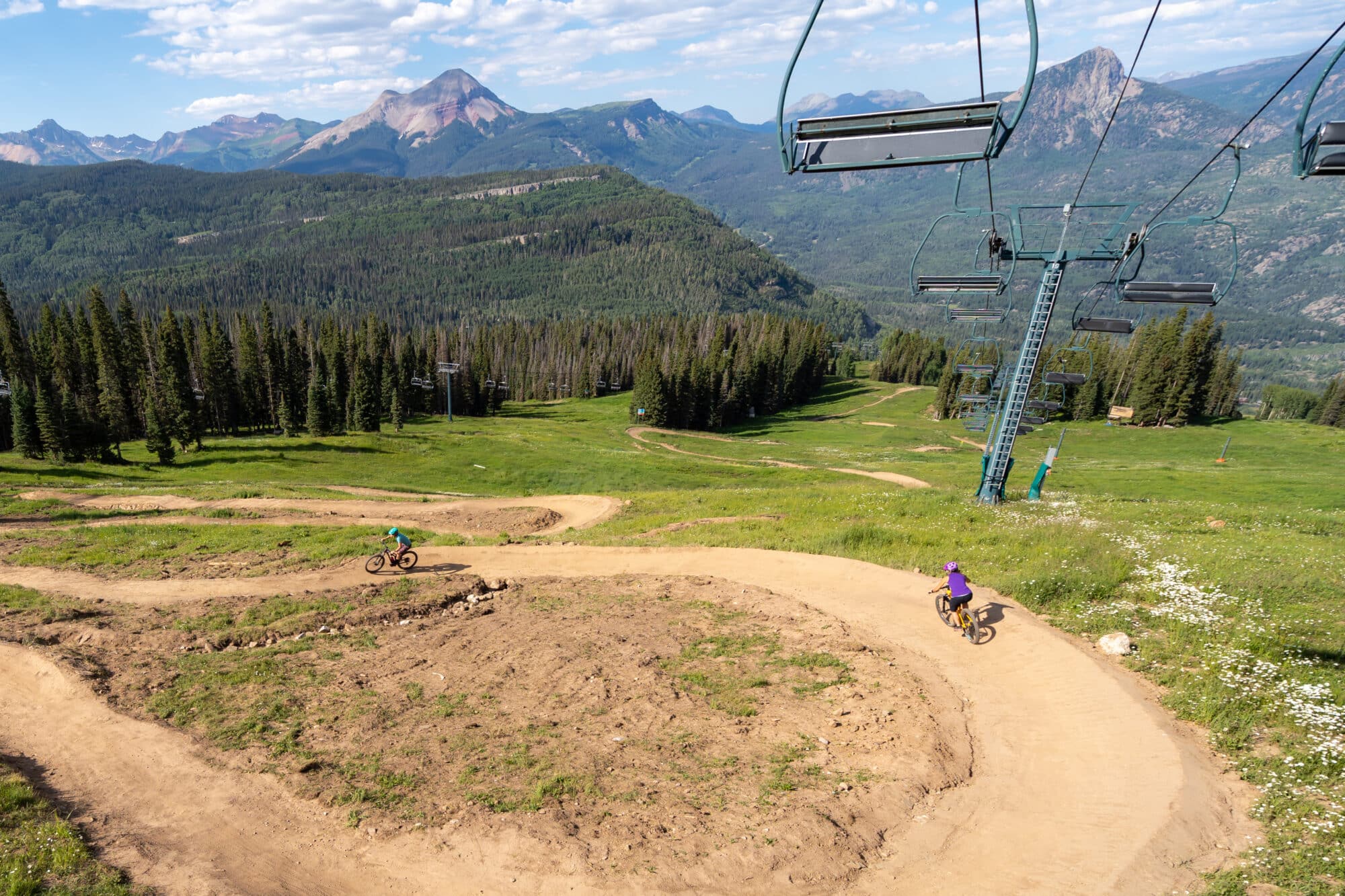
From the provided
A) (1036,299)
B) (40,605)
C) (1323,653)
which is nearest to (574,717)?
(1323,653)

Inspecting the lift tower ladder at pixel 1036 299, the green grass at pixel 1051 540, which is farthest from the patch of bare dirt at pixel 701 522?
the lift tower ladder at pixel 1036 299

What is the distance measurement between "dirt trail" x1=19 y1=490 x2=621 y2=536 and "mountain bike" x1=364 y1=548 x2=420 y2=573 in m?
7.96

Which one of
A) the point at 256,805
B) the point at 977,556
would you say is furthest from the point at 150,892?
the point at 977,556

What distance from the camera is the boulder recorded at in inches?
752

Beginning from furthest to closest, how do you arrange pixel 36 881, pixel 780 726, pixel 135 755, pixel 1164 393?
pixel 1164 393 < pixel 780 726 < pixel 135 755 < pixel 36 881

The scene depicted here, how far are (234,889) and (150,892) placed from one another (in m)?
1.29

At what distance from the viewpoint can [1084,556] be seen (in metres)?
24.4

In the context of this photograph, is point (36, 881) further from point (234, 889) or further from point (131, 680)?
point (131, 680)

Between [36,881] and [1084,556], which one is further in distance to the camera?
[1084,556]

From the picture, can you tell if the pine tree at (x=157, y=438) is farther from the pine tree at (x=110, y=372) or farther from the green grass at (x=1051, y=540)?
the pine tree at (x=110, y=372)

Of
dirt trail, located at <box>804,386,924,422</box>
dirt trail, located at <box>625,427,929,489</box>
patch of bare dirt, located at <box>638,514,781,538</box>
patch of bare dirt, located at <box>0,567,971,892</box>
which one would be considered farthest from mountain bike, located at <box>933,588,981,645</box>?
dirt trail, located at <box>804,386,924,422</box>

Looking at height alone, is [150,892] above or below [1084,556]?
below

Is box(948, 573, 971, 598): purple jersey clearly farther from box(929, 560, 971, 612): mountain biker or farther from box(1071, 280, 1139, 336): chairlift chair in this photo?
box(1071, 280, 1139, 336): chairlift chair

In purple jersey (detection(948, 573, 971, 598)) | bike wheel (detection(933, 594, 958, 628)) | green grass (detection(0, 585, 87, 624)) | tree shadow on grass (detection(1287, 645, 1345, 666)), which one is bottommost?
green grass (detection(0, 585, 87, 624))
